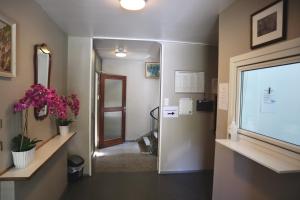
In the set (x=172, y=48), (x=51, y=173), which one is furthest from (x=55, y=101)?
(x=172, y=48)

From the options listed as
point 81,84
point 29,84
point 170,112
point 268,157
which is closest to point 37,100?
point 29,84

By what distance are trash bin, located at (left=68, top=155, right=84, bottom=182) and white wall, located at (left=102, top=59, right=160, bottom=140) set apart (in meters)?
2.60

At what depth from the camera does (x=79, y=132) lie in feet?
10.6

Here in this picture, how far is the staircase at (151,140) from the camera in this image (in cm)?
474

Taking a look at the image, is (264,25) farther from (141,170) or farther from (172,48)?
(141,170)

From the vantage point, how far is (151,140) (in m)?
5.12

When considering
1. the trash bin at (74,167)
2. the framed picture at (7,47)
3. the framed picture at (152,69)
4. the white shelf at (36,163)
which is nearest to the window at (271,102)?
the white shelf at (36,163)

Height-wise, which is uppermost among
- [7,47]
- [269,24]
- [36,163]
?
[269,24]

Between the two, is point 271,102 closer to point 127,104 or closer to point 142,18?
point 142,18

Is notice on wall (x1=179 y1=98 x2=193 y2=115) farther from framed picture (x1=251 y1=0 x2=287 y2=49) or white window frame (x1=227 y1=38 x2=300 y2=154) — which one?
framed picture (x1=251 y1=0 x2=287 y2=49)

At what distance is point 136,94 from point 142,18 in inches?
135

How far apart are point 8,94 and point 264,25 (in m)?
2.06

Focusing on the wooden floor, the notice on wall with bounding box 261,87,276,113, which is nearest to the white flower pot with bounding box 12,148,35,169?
the wooden floor

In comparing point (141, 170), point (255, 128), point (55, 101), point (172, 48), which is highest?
point (172, 48)
